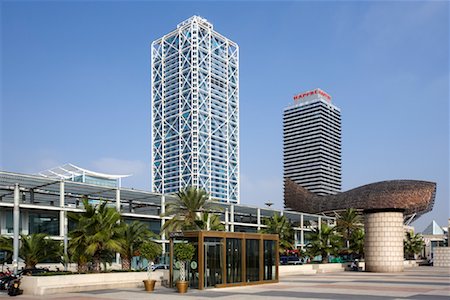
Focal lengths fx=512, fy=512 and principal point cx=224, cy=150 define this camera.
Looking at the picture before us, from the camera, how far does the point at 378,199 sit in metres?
110

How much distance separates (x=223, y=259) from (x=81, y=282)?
822cm

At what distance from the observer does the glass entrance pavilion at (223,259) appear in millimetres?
29469

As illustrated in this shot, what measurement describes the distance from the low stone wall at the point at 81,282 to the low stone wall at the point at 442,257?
4844cm

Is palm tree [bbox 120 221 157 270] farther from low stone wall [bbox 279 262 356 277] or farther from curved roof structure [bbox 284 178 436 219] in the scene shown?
curved roof structure [bbox 284 178 436 219]

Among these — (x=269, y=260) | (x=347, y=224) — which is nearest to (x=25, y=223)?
(x=269, y=260)

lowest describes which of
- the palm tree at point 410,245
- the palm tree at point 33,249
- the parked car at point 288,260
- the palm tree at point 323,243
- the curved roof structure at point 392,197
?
the palm tree at point 410,245

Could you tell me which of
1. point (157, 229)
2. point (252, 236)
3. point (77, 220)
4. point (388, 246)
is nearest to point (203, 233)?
point (252, 236)

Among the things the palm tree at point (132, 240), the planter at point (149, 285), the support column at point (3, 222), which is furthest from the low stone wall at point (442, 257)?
the support column at point (3, 222)

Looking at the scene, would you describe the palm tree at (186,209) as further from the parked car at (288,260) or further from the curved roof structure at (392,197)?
the curved roof structure at (392,197)

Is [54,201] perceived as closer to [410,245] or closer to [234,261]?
[234,261]

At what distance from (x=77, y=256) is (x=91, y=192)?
30.3 meters

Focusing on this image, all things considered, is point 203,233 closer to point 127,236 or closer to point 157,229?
point 127,236

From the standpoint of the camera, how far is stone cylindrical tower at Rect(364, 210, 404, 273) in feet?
167

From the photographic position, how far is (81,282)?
29141 mm
